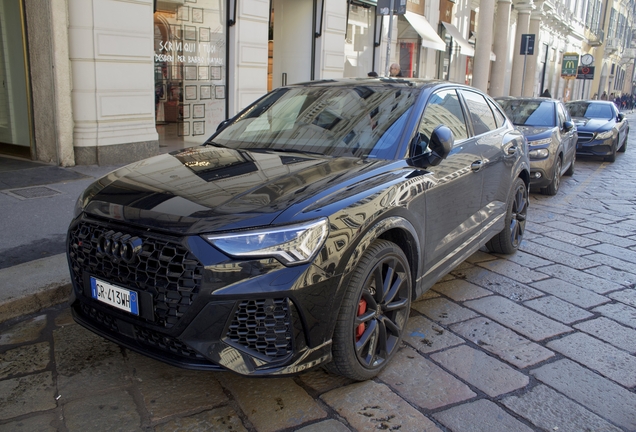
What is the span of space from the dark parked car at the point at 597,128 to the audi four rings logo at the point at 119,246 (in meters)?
13.5

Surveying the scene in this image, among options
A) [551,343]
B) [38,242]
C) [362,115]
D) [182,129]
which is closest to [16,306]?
[38,242]

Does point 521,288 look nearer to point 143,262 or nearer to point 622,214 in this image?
point 143,262

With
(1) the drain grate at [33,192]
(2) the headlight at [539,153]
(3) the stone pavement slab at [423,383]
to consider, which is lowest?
(3) the stone pavement slab at [423,383]

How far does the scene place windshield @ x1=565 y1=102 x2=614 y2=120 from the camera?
14877 mm

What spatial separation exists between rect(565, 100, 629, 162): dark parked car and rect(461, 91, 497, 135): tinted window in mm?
9888

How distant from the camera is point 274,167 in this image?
320 centimetres

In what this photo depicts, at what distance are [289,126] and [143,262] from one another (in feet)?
5.86

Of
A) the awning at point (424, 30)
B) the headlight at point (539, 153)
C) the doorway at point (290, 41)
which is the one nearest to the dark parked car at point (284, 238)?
the headlight at point (539, 153)

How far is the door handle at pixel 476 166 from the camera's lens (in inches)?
166

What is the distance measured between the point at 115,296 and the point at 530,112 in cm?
902

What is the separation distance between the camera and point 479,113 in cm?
484

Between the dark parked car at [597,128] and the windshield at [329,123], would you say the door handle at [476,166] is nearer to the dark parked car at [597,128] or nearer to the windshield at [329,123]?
the windshield at [329,123]

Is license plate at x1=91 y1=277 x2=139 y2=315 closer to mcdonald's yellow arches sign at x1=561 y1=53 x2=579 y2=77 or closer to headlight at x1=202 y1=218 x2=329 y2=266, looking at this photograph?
headlight at x1=202 y1=218 x2=329 y2=266

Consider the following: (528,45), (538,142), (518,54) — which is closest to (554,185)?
(538,142)
